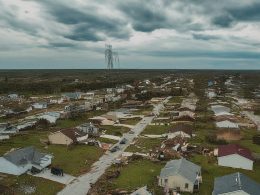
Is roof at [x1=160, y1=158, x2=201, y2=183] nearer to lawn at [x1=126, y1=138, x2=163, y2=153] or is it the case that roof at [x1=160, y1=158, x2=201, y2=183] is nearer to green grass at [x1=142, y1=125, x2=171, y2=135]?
lawn at [x1=126, y1=138, x2=163, y2=153]

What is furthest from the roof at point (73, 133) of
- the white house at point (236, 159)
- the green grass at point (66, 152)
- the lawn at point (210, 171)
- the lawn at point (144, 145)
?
the white house at point (236, 159)

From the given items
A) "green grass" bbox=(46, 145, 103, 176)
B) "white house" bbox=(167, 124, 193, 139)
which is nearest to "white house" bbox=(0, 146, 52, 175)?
"green grass" bbox=(46, 145, 103, 176)

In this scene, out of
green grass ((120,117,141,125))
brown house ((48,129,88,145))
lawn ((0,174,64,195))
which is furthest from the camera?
green grass ((120,117,141,125))

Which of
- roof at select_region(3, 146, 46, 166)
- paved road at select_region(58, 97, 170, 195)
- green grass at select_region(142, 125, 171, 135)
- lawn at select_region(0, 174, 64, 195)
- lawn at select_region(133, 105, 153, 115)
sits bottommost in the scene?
lawn at select_region(133, 105, 153, 115)

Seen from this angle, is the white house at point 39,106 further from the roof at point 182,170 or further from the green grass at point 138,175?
the roof at point 182,170

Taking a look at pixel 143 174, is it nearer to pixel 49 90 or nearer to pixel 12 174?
pixel 12 174

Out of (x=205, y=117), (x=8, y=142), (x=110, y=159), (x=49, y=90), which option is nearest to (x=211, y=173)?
(x=110, y=159)
